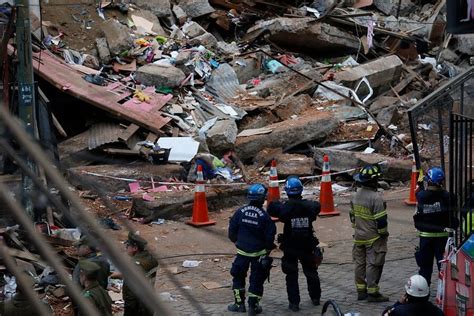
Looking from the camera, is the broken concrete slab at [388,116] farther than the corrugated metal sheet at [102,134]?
Yes

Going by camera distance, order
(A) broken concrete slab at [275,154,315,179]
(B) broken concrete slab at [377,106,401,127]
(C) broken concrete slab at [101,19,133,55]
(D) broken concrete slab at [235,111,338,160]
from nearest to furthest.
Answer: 1. (A) broken concrete slab at [275,154,315,179]
2. (D) broken concrete slab at [235,111,338,160]
3. (B) broken concrete slab at [377,106,401,127]
4. (C) broken concrete slab at [101,19,133,55]

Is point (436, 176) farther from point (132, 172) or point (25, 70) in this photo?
point (132, 172)

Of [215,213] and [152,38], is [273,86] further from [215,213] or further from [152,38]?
[215,213]

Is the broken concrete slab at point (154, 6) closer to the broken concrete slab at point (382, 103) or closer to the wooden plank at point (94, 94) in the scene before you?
the wooden plank at point (94, 94)

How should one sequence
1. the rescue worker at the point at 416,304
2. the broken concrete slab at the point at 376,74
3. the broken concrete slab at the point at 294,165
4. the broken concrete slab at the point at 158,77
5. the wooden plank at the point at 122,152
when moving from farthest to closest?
the broken concrete slab at the point at 376,74, the broken concrete slab at the point at 158,77, the broken concrete slab at the point at 294,165, the wooden plank at the point at 122,152, the rescue worker at the point at 416,304

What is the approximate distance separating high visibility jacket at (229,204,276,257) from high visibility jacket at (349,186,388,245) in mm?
972

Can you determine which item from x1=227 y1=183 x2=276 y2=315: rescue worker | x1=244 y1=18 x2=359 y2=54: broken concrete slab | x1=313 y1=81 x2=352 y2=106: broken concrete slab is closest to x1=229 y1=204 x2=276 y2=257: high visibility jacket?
x1=227 y1=183 x2=276 y2=315: rescue worker

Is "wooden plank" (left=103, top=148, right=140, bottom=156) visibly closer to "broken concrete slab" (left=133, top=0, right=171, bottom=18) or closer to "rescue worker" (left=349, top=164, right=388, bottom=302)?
"rescue worker" (left=349, top=164, right=388, bottom=302)

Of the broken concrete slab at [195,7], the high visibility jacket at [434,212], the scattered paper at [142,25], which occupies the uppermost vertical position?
the broken concrete slab at [195,7]

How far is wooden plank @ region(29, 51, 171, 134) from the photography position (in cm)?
1493

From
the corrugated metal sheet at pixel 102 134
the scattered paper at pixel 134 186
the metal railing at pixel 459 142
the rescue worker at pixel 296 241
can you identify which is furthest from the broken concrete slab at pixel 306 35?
the rescue worker at pixel 296 241

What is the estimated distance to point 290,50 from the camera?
21.6m

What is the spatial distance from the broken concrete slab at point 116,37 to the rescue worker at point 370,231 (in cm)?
1022

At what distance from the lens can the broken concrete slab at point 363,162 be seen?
14.9 m
